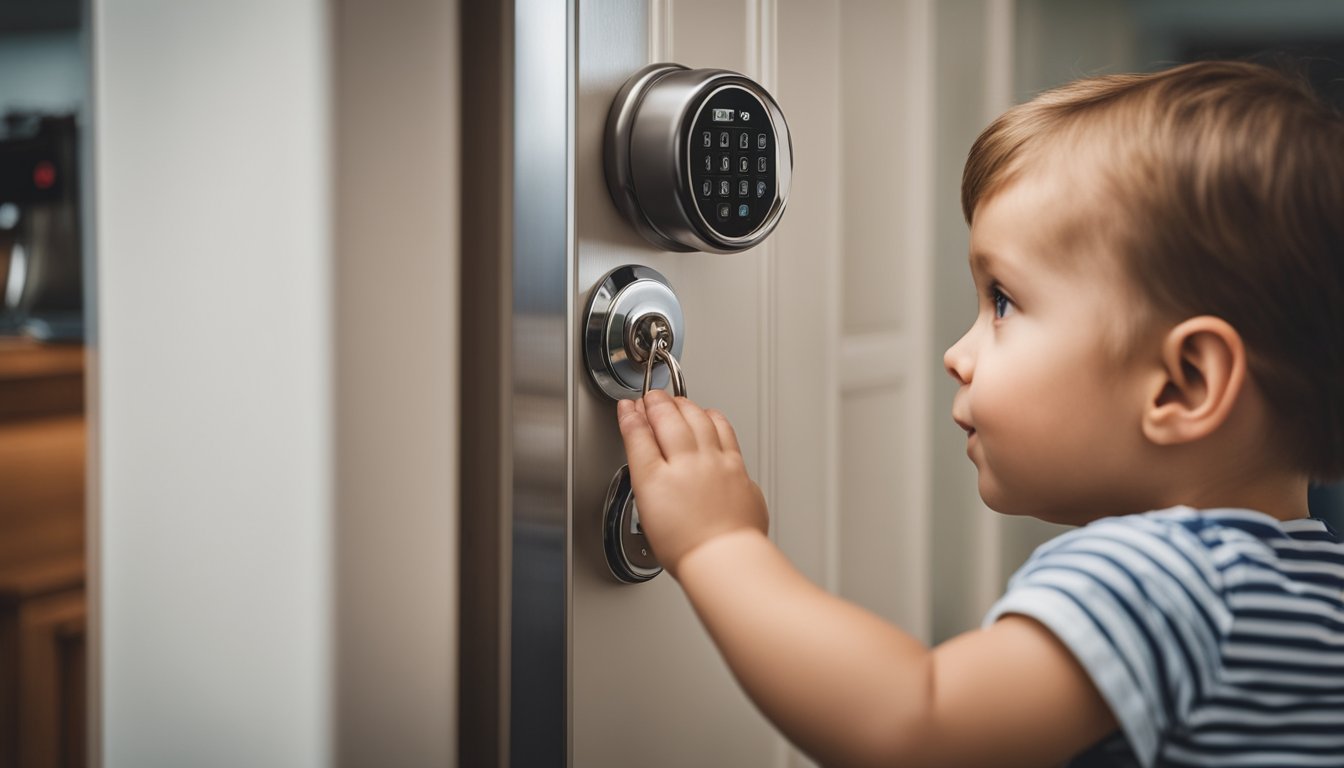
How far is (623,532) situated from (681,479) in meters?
0.06

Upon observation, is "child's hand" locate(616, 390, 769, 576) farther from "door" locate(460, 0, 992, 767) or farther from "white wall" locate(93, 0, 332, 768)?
"white wall" locate(93, 0, 332, 768)

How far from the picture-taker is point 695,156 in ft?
1.62

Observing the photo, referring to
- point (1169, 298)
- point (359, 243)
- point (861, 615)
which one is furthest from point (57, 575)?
point (1169, 298)

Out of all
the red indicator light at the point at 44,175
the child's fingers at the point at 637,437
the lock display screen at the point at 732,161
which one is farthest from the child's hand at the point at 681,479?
the red indicator light at the point at 44,175

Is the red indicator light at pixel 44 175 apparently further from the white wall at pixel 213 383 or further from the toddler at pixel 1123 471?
the toddler at pixel 1123 471

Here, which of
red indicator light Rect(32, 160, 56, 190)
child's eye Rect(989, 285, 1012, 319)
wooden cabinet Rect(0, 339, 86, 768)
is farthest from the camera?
red indicator light Rect(32, 160, 56, 190)

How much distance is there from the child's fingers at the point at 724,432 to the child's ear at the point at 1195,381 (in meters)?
0.21

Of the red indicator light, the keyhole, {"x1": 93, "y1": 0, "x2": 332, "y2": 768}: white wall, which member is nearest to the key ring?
the keyhole

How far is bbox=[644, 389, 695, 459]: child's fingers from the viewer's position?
0.49 m

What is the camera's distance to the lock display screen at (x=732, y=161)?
19.5 inches

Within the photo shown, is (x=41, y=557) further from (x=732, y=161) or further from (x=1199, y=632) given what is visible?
(x=1199, y=632)

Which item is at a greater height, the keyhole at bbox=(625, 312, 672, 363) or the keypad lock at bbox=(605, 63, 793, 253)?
the keypad lock at bbox=(605, 63, 793, 253)

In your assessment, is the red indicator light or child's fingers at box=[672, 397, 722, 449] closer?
child's fingers at box=[672, 397, 722, 449]

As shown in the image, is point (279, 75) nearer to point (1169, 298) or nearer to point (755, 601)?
point (755, 601)
